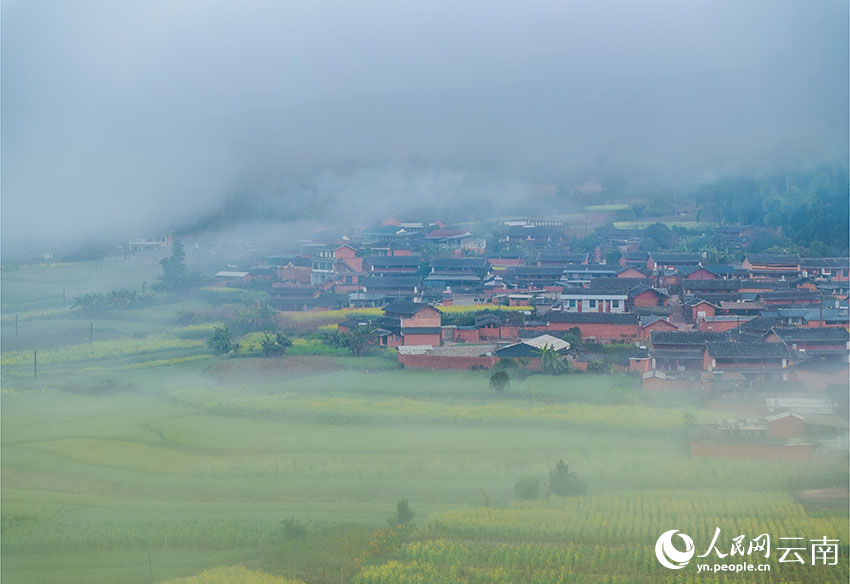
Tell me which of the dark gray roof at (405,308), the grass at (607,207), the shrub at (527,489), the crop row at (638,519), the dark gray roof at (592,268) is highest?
the grass at (607,207)

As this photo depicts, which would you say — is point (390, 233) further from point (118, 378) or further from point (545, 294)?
point (118, 378)

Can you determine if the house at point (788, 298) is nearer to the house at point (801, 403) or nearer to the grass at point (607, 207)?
the house at point (801, 403)

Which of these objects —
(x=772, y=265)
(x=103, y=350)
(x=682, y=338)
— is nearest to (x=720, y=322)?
(x=682, y=338)

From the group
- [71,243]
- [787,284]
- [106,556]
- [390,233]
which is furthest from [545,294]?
[106,556]

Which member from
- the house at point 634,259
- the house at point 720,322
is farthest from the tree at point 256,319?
the house at point 634,259

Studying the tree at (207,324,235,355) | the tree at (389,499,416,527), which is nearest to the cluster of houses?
the tree at (207,324,235,355)

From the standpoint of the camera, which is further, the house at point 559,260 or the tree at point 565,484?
the house at point 559,260
